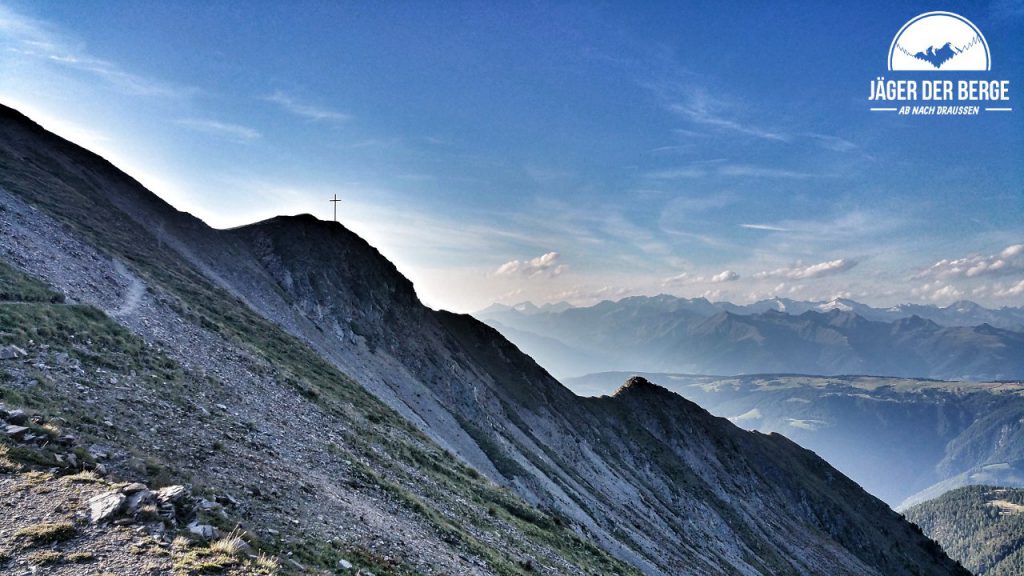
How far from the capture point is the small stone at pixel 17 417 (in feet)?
49.9

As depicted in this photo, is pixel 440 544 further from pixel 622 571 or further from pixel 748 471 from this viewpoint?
pixel 748 471

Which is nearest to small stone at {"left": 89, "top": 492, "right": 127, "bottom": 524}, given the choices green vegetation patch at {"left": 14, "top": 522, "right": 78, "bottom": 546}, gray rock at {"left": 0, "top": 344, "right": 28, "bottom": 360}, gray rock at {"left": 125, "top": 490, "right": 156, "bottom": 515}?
gray rock at {"left": 125, "top": 490, "right": 156, "bottom": 515}

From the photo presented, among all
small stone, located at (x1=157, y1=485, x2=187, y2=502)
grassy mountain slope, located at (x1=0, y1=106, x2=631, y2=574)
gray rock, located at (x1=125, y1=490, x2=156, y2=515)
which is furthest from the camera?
grassy mountain slope, located at (x1=0, y1=106, x2=631, y2=574)

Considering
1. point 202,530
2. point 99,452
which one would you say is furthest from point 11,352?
point 202,530

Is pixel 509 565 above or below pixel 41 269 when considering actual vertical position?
below

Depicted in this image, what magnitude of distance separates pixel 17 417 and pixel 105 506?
5574 mm

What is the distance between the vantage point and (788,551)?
346ft

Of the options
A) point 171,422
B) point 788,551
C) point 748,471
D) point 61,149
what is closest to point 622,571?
point 171,422

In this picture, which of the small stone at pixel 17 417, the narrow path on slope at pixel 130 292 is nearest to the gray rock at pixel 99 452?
the small stone at pixel 17 417

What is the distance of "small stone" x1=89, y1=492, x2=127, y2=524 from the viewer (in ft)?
41.2

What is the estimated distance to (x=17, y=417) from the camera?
15297 mm

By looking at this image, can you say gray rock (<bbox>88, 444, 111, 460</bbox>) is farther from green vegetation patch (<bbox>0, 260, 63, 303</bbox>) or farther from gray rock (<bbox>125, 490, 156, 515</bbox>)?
green vegetation patch (<bbox>0, 260, 63, 303</bbox>)

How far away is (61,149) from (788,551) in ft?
473

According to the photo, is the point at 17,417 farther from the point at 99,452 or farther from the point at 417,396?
the point at 417,396
